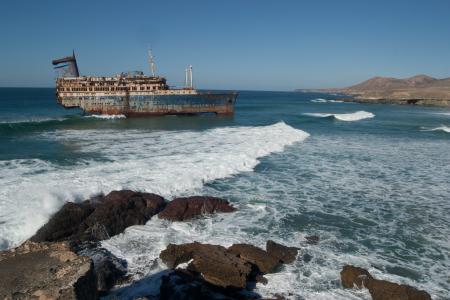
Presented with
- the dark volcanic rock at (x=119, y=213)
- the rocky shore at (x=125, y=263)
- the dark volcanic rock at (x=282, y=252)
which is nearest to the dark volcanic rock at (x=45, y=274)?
the rocky shore at (x=125, y=263)

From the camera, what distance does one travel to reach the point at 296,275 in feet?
25.8

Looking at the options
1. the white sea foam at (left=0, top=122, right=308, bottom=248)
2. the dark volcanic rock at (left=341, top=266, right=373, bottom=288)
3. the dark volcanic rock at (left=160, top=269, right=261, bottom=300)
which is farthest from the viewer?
the white sea foam at (left=0, top=122, right=308, bottom=248)

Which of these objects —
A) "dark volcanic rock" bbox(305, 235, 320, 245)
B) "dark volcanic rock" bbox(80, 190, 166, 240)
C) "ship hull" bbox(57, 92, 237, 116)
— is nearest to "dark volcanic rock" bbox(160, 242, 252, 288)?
"dark volcanic rock" bbox(80, 190, 166, 240)

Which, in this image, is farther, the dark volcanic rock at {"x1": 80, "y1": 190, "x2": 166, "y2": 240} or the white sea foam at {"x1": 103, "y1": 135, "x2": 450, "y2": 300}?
the dark volcanic rock at {"x1": 80, "y1": 190, "x2": 166, "y2": 240}

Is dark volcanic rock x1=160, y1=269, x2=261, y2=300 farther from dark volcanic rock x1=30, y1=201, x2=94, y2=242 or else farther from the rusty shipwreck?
the rusty shipwreck

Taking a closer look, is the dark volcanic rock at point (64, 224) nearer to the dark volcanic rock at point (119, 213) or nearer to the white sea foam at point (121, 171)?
the dark volcanic rock at point (119, 213)

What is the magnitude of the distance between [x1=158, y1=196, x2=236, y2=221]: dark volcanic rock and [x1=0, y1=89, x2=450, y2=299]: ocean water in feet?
1.12

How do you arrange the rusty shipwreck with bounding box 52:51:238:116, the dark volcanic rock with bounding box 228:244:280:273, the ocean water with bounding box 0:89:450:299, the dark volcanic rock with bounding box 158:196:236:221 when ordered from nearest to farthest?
the dark volcanic rock with bounding box 228:244:280:273 < the ocean water with bounding box 0:89:450:299 < the dark volcanic rock with bounding box 158:196:236:221 < the rusty shipwreck with bounding box 52:51:238:116

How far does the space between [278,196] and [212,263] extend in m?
6.19

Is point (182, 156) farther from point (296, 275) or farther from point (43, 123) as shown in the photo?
point (43, 123)

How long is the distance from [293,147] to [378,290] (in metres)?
17.4

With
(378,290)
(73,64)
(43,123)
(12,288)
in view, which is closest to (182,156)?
(378,290)

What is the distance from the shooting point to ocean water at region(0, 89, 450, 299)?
27.2 ft

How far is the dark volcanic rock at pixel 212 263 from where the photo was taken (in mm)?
7219
